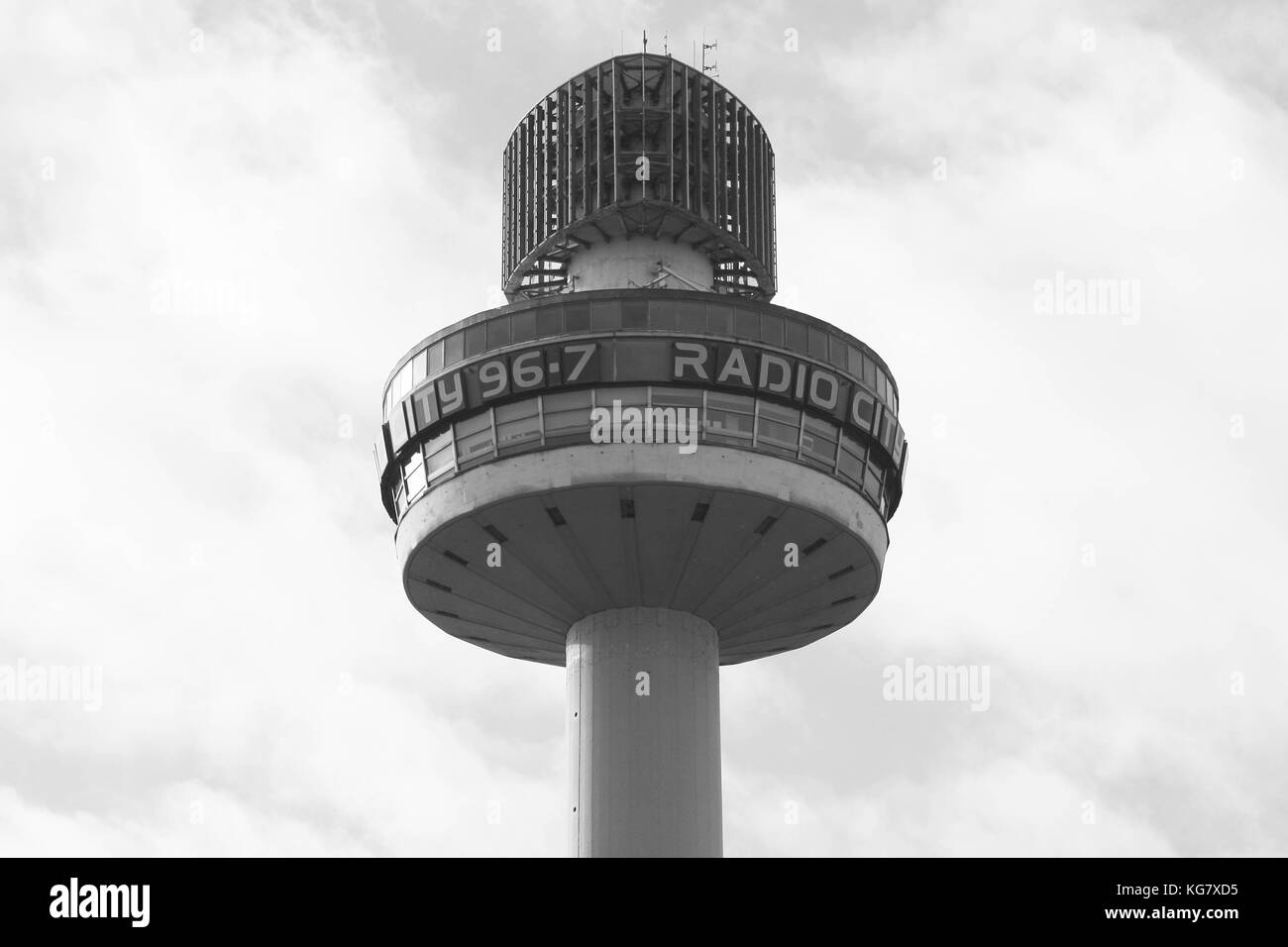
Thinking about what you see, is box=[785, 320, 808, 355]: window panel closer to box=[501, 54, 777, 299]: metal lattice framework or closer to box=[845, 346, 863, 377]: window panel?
box=[845, 346, 863, 377]: window panel

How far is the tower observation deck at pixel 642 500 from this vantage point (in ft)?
202

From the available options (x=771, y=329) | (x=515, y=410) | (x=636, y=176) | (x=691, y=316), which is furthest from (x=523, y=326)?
(x=636, y=176)

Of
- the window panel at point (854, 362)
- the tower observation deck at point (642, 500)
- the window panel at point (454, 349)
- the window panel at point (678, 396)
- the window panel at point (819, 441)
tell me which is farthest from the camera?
the window panel at point (854, 362)

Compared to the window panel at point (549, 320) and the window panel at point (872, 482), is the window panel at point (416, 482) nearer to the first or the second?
the window panel at point (549, 320)

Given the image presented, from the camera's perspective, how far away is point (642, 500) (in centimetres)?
6088

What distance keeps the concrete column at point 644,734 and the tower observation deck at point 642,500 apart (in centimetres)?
7

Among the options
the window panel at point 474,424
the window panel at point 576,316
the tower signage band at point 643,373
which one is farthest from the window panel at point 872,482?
the window panel at point 474,424

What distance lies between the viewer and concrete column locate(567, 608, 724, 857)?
62688 mm

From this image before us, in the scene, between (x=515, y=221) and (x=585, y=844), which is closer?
(x=585, y=844)

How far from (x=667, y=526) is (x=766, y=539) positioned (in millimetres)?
3118

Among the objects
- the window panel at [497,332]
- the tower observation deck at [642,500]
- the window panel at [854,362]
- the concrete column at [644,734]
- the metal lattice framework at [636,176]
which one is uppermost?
the metal lattice framework at [636,176]
